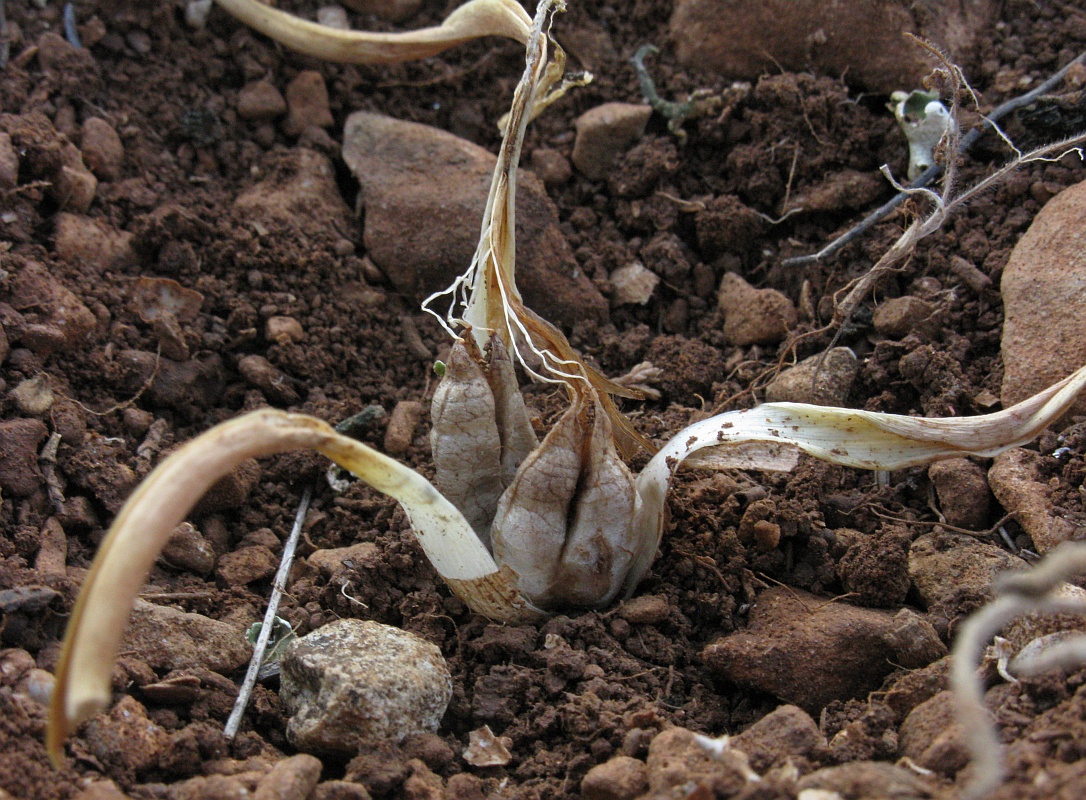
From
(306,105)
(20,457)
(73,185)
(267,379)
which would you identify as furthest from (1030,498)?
(73,185)

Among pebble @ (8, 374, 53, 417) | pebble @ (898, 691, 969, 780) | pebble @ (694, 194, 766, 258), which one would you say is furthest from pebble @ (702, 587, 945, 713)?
pebble @ (8, 374, 53, 417)

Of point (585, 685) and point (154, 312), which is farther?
point (154, 312)

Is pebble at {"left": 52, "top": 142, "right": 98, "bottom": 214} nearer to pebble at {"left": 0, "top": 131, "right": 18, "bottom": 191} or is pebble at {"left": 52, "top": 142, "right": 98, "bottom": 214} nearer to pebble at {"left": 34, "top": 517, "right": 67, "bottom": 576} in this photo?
pebble at {"left": 0, "top": 131, "right": 18, "bottom": 191}

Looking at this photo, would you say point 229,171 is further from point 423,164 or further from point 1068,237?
point 1068,237

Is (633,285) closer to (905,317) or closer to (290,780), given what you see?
(905,317)

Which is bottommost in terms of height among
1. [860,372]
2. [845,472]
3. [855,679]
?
[855,679]

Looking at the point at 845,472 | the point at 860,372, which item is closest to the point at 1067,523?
the point at 845,472
